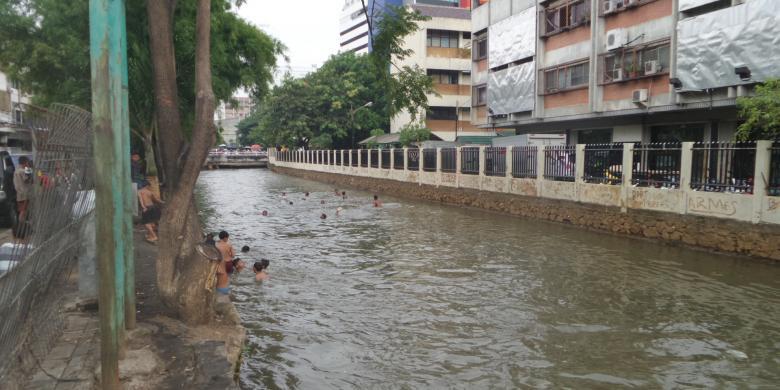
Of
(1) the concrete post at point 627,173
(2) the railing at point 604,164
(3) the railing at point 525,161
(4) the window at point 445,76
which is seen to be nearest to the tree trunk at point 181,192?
(1) the concrete post at point 627,173

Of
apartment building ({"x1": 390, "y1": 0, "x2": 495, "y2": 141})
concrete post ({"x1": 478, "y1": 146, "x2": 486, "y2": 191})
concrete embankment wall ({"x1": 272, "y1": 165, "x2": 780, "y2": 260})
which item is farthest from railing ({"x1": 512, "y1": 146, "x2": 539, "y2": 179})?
apartment building ({"x1": 390, "y1": 0, "x2": 495, "y2": 141})

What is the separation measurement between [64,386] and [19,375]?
0.79m


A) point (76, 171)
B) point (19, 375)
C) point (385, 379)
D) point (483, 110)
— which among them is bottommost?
point (385, 379)

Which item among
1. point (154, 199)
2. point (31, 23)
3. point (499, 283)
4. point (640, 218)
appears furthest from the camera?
point (31, 23)

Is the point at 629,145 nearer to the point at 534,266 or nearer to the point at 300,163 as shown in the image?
the point at 534,266

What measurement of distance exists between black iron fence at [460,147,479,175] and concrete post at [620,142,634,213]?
7498mm

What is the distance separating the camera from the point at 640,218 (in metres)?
14.0

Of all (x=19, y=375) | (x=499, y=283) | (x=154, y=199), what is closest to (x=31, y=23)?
(x=154, y=199)

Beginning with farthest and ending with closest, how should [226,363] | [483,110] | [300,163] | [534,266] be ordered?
[300,163] → [483,110] → [534,266] → [226,363]

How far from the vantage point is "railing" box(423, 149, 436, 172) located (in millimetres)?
25250

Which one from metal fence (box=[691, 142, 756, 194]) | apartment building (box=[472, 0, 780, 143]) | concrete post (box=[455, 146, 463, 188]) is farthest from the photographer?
concrete post (box=[455, 146, 463, 188])

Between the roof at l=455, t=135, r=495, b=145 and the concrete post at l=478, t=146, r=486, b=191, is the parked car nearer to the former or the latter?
the concrete post at l=478, t=146, r=486, b=191

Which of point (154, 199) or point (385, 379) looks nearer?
point (385, 379)

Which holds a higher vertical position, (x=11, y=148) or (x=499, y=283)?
(x=11, y=148)
